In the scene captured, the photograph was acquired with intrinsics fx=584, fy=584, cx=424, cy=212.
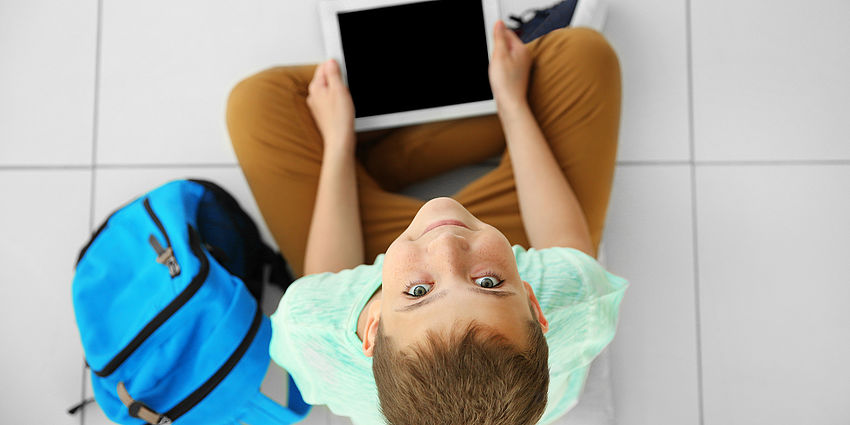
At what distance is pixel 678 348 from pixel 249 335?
29.9 inches

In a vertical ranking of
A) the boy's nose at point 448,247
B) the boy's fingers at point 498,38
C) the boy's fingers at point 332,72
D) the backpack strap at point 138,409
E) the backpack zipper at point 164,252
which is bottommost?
the backpack strap at point 138,409

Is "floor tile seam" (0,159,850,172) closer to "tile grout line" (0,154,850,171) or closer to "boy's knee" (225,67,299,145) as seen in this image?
"tile grout line" (0,154,850,171)

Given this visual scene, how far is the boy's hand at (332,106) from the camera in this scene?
92 cm

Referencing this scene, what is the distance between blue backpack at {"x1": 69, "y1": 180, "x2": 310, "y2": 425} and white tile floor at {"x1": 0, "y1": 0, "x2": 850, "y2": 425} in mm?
231

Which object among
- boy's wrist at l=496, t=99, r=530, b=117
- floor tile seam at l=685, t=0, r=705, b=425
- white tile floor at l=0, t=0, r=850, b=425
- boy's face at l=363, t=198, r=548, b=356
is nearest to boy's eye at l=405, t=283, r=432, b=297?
boy's face at l=363, t=198, r=548, b=356

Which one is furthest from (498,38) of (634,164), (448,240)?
(448,240)

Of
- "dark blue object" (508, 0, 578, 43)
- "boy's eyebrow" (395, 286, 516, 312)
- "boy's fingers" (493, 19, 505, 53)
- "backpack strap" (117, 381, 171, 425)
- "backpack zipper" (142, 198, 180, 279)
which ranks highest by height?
"dark blue object" (508, 0, 578, 43)

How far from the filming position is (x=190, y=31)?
44.2 inches

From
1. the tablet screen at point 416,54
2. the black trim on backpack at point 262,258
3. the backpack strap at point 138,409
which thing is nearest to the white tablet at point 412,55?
the tablet screen at point 416,54

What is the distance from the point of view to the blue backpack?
0.82 metres

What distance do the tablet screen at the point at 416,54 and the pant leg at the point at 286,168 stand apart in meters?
0.11

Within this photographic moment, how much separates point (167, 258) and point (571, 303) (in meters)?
0.57

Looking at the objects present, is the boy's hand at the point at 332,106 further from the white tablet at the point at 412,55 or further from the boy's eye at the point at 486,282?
the boy's eye at the point at 486,282

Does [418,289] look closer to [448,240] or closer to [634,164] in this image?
[448,240]
